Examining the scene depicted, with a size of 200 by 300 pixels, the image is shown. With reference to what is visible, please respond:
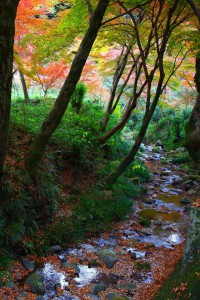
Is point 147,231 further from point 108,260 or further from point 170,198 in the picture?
point 170,198

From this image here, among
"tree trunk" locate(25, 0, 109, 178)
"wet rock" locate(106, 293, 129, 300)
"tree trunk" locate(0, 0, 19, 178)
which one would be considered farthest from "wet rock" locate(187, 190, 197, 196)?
"tree trunk" locate(0, 0, 19, 178)

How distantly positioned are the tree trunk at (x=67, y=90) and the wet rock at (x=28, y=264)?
1.55 m

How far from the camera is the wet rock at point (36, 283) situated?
4145 mm

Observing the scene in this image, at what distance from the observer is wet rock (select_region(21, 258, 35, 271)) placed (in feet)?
15.2

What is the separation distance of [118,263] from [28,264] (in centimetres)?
156

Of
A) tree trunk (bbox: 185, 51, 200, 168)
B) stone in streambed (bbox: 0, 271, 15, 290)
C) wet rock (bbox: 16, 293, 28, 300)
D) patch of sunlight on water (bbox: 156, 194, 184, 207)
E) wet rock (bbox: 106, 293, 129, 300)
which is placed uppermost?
tree trunk (bbox: 185, 51, 200, 168)

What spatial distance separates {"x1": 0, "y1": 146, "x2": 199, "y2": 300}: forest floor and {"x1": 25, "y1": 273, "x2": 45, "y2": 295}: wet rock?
0.04m

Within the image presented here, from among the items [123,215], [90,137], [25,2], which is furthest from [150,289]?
[25,2]

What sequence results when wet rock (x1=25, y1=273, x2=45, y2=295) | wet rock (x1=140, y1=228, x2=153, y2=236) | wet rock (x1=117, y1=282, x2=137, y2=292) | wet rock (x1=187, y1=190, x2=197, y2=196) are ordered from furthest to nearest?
wet rock (x1=187, y1=190, x2=197, y2=196)
wet rock (x1=140, y1=228, x2=153, y2=236)
wet rock (x1=117, y1=282, x2=137, y2=292)
wet rock (x1=25, y1=273, x2=45, y2=295)

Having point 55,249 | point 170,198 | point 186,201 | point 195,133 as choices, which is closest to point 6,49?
point 55,249

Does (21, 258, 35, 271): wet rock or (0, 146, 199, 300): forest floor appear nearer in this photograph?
(0, 146, 199, 300): forest floor

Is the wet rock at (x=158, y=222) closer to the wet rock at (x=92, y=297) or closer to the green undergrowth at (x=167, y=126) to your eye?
the wet rock at (x=92, y=297)

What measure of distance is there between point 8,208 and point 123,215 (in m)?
3.36

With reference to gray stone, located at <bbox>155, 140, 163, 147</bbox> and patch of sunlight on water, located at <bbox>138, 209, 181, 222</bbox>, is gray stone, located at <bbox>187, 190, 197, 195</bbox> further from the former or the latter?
gray stone, located at <bbox>155, 140, 163, 147</bbox>
